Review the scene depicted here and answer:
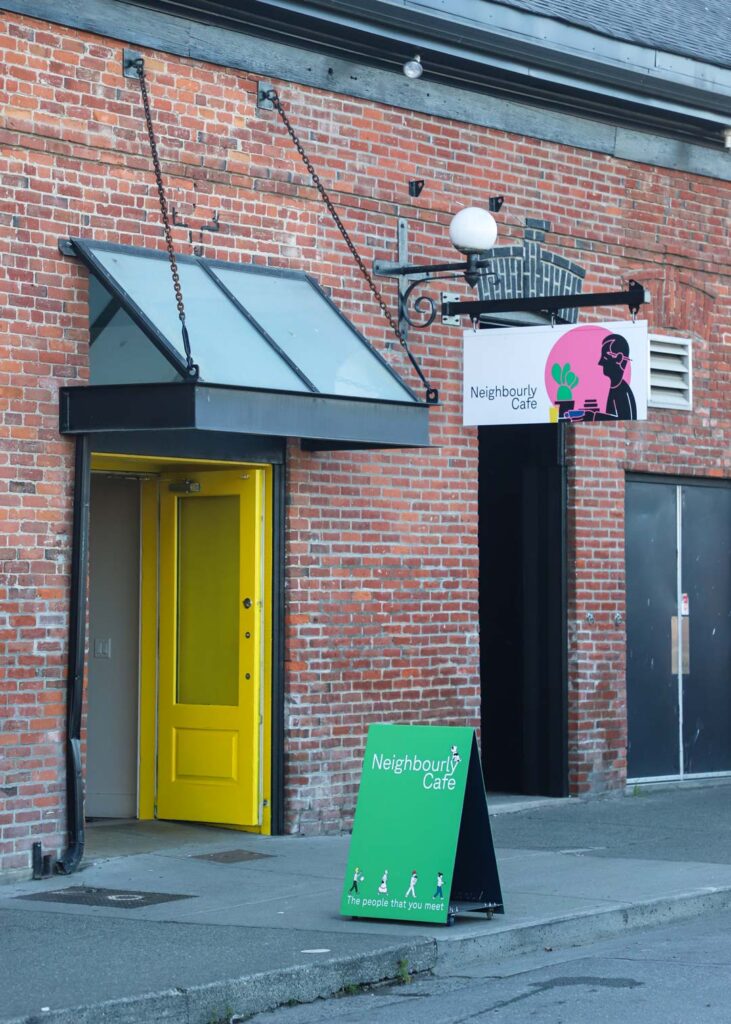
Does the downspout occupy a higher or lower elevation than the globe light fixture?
lower

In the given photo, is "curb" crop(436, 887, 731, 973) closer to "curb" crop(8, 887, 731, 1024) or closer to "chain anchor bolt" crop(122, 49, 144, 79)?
"curb" crop(8, 887, 731, 1024)

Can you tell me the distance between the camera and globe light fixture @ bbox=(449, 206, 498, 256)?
11.6 m

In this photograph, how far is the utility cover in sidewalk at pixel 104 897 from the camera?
29.8 feet

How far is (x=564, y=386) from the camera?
11477 millimetres

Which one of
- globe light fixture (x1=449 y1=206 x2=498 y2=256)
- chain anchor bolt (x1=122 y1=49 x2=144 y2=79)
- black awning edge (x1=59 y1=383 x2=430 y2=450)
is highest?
chain anchor bolt (x1=122 y1=49 x2=144 y2=79)

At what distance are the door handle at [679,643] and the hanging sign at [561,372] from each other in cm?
341

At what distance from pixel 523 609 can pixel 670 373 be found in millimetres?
2458

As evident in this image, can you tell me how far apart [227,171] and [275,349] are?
1.57 m

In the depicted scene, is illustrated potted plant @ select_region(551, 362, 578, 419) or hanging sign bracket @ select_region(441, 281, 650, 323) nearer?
hanging sign bracket @ select_region(441, 281, 650, 323)

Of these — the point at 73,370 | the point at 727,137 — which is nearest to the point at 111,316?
the point at 73,370

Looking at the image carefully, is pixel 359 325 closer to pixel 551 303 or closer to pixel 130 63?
pixel 551 303

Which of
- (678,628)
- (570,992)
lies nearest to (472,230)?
(678,628)

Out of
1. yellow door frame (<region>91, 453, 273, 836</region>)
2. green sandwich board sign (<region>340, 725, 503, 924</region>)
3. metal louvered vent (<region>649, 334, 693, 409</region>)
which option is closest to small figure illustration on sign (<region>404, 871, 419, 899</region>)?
green sandwich board sign (<region>340, 725, 503, 924</region>)

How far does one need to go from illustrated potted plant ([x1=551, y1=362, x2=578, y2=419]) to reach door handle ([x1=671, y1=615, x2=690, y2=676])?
140 inches
